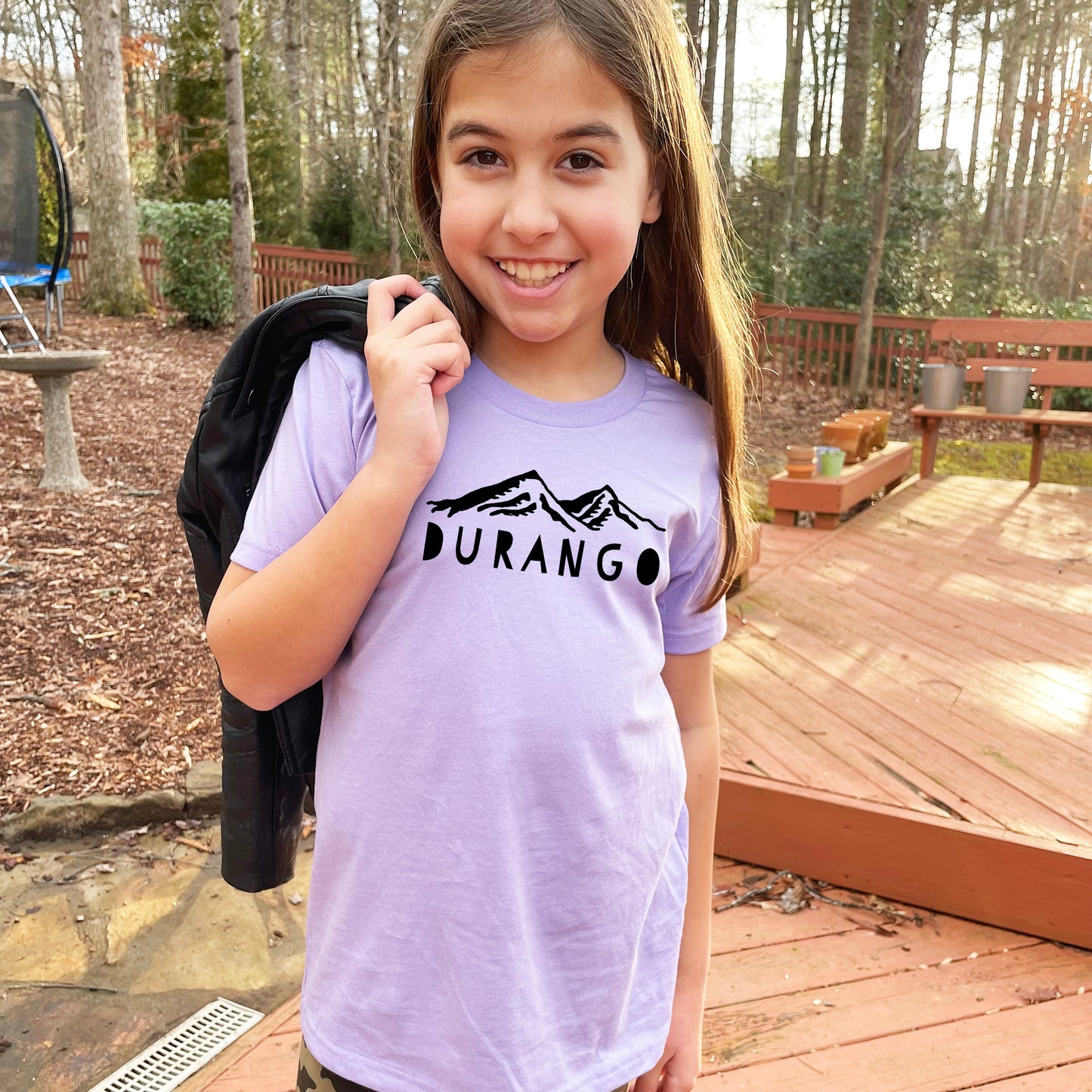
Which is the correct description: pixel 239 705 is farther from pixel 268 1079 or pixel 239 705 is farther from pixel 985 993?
pixel 985 993

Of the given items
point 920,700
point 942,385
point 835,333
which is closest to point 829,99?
point 835,333

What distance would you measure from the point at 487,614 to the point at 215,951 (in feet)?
6.84

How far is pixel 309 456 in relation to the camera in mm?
980

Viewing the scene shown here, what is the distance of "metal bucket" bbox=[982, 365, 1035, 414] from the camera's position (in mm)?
6488

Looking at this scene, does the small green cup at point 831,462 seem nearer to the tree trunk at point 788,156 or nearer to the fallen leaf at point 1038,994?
the fallen leaf at point 1038,994

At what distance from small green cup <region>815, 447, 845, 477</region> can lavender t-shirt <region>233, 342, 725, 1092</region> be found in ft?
15.3

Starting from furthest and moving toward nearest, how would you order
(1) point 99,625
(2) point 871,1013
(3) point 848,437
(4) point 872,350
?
(4) point 872,350, (3) point 848,437, (1) point 99,625, (2) point 871,1013

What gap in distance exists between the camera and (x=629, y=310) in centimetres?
128

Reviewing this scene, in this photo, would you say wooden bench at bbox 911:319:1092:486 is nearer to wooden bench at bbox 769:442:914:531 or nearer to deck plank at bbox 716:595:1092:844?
wooden bench at bbox 769:442:914:531

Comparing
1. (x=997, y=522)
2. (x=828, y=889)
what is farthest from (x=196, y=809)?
(x=997, y=522)

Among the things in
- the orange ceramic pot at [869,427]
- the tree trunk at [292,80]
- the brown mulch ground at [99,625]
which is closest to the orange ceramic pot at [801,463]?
the orange ceramic pot at [869,427]

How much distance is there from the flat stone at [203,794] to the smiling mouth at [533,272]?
101 inches

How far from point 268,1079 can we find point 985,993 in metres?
1.45

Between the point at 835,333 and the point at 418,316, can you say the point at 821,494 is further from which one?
the point at 835,333
